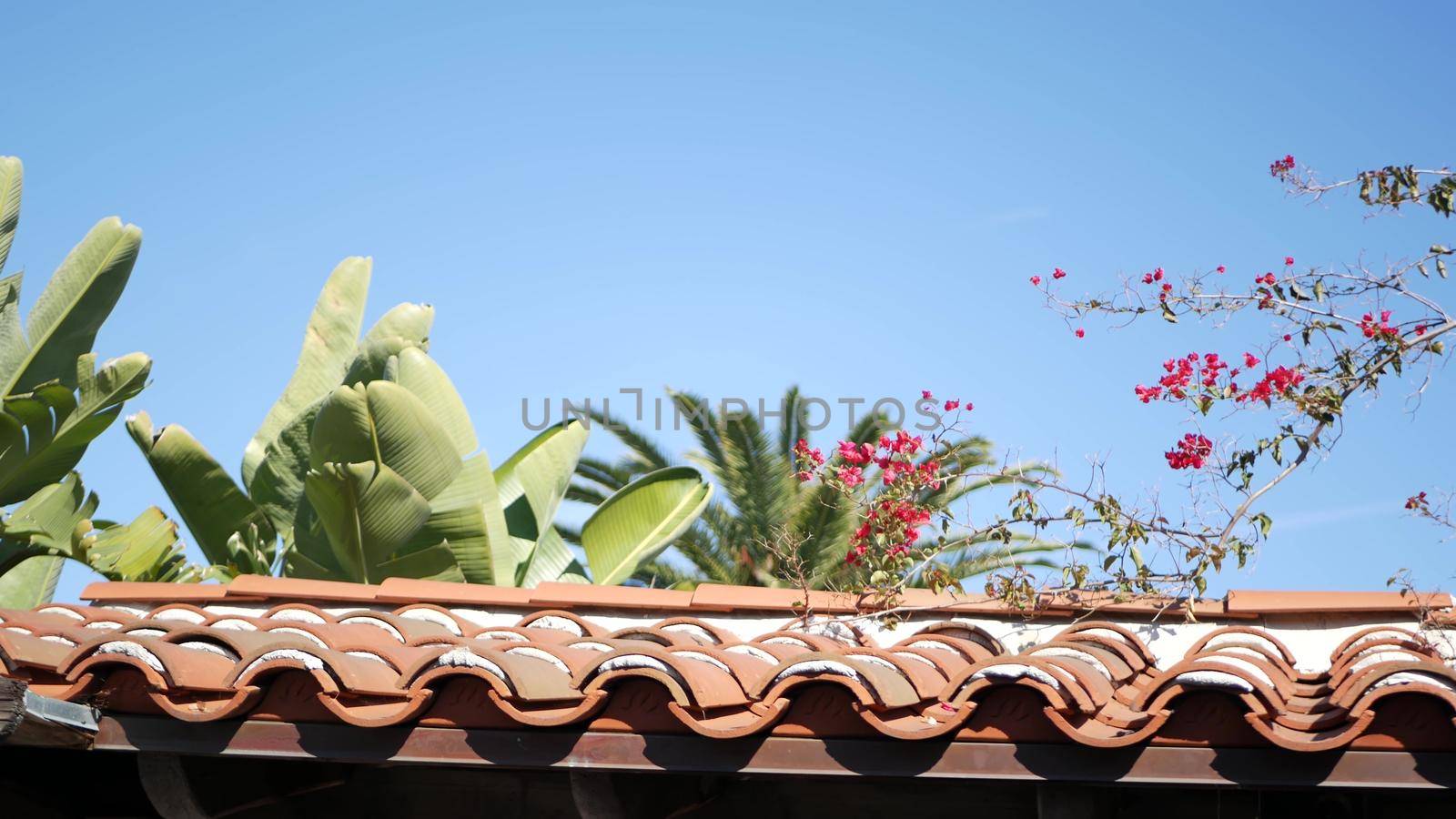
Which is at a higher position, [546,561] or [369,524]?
[369,524]

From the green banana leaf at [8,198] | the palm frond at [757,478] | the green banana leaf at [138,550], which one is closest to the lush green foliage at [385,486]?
the green banana leaf at [138,550]

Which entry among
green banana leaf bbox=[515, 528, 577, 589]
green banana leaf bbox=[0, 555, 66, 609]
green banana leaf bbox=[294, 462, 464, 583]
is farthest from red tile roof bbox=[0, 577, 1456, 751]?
green banana leaf bbox=[0, 555, 66, 609]

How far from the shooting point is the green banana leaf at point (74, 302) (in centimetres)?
802

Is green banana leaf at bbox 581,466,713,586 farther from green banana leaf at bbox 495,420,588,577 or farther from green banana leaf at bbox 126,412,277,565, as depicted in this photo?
green banana leaf at bbox 126,412,277,565

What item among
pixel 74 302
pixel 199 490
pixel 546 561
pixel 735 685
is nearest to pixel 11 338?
pixel 74 302

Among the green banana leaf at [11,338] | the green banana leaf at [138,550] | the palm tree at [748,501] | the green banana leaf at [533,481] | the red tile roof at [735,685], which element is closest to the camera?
the red tile roof at [735,685]

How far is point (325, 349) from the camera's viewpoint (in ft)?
33.7

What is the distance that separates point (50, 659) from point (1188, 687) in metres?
2.61

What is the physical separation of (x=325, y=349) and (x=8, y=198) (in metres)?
2.70

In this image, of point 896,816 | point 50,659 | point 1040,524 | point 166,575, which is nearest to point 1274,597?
point 1040,524

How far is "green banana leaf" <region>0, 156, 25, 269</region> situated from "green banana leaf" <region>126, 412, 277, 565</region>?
147cm

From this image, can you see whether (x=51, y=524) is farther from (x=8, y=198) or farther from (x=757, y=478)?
(x=757, y=478)

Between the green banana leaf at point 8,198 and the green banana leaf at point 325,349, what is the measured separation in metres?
2.26

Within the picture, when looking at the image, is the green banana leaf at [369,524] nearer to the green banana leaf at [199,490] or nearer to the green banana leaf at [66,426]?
the green banana leaf at [199,490]
